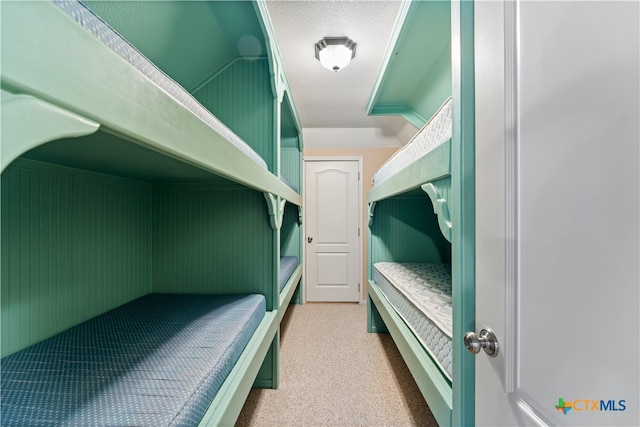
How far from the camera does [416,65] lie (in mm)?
1843

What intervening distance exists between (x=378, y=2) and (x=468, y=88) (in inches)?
53.0

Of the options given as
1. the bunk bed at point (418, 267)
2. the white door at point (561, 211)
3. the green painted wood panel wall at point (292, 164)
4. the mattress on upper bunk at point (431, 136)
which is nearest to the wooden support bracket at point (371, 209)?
the bunk bed at point (418, 267)

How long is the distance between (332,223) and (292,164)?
37.4 inches

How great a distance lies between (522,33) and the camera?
20.7 inches

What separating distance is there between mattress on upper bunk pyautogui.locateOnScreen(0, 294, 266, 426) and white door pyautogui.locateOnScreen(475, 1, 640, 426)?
2.51 ft

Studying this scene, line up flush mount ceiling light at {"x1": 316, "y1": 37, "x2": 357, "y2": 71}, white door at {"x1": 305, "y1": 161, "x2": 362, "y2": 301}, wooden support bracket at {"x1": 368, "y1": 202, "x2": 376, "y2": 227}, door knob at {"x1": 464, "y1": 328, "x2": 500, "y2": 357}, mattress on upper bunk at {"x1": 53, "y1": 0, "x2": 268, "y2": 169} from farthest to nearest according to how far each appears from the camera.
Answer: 1. white door at {"x1": 305, "y1": 161, "x2": 362, "y2": 301}
2. wooden support bracket at {"x1": 368, "y1": 202, "x2": 376, "y2": 227}
3. flush mount ceiling light at {"x1": 316, "y1": 37, "x2": 357, "y2": 71}
4. door knob at {"x1": 464, "y1": 328, "x2": 500, "y2": 357}
5. mattress on upper bunk at {"x1": 53, "y1": 0, "x2": 268, "y2": 169}

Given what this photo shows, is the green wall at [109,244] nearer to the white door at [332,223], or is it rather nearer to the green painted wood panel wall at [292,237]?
the green painted wood panel wall at [292,237]

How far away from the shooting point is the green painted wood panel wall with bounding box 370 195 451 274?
263cm

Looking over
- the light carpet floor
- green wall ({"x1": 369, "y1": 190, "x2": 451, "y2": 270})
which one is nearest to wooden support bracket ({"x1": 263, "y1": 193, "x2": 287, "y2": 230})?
the light carpet floor

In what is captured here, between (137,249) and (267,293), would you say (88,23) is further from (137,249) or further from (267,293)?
(267,293)

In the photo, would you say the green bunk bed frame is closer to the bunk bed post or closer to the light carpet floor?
the bunk bed post

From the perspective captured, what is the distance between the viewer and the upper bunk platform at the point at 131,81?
0.30 meters

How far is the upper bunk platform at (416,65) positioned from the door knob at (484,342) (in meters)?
1.44

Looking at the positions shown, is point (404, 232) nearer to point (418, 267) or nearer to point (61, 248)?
point (418, 267)
